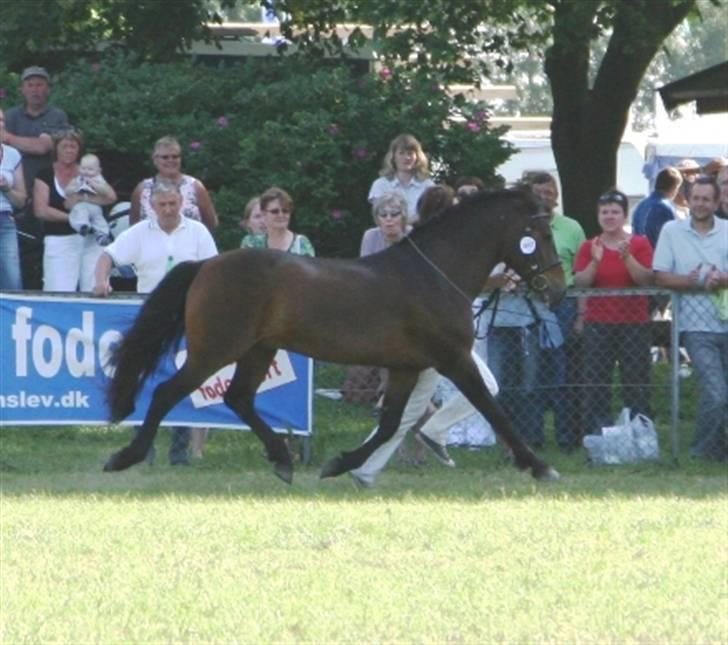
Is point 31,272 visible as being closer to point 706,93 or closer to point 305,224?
point 305,224

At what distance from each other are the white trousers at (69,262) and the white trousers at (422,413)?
3.23m

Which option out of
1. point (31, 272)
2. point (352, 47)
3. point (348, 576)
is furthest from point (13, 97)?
point (348, 576)

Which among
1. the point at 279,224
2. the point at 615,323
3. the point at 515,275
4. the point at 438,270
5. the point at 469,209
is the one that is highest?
the point at 469,209

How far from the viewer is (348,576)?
848 cm

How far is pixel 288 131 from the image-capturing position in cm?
1773

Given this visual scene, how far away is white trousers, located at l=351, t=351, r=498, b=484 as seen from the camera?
1227cm

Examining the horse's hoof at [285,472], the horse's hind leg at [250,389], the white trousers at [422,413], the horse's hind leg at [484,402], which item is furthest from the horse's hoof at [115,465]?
the horse's hind leg at [484,402]

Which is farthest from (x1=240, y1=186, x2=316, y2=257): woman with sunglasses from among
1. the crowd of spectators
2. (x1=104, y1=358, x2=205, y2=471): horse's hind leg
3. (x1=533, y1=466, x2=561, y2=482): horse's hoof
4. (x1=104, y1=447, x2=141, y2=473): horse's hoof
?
(x1=533, y1=466, x2=561, y2=482): horse's hoof

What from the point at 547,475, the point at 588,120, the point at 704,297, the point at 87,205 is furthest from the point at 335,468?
the point at 588,120

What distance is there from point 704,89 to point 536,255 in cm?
689

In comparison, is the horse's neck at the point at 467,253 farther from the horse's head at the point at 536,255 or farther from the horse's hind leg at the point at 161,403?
the horse's hind leg at the point at 161,403

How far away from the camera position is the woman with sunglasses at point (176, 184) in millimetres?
14539

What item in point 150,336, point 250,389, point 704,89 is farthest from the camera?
point 704,89

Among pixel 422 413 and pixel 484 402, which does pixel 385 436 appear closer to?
pixel 422 413
